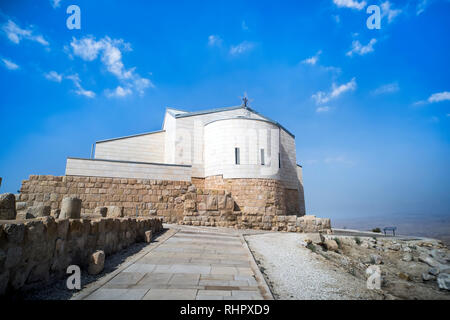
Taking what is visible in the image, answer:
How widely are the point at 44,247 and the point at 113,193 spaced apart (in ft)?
32.6

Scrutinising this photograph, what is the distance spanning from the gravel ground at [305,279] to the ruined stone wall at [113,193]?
729cm

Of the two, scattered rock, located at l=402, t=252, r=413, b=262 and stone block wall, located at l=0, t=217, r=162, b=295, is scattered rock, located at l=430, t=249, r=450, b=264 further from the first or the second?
stone block wall, located at l=0, t=217, r=162, b=295

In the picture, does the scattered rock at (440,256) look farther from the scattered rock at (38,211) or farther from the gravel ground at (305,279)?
the scattered rock at (38,211)

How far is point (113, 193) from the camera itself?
1273 cm

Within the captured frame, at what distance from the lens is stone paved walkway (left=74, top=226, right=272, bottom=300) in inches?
138

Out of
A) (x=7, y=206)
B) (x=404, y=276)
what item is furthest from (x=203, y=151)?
(x=7, y=206)

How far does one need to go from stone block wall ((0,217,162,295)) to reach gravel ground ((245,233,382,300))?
3.51 meters

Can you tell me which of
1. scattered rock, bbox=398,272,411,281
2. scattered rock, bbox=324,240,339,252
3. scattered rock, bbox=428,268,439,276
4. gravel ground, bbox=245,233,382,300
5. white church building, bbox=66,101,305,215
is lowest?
scattered rock, bbox=398,272,411,281

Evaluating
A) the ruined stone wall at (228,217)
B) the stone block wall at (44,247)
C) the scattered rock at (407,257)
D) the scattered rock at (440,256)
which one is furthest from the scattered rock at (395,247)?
the stone block wall at (44,247)

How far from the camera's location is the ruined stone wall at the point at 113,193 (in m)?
11.7

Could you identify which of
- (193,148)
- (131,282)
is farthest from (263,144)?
(131,282)

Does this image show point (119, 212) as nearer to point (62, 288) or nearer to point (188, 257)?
point (188, 257)

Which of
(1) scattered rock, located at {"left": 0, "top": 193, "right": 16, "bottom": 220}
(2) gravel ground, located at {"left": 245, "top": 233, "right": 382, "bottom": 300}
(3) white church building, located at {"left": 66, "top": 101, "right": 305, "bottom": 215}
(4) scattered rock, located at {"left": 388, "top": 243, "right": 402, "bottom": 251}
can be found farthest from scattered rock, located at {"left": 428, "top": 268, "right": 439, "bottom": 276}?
(1) scattered rock, located at {"left": 0, "top": 193, "right": 16, "bottom": 220}
